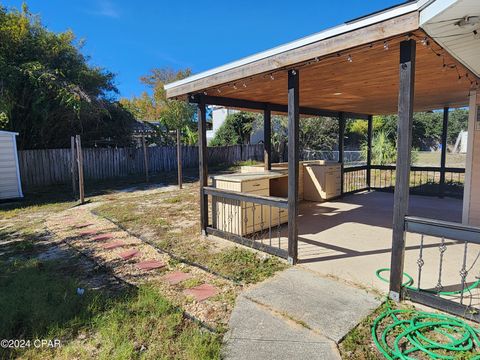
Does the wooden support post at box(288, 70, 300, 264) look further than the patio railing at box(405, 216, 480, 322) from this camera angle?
Yes

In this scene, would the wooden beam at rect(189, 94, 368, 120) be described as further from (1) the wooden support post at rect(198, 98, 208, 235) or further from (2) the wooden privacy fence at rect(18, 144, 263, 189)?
(2) the wooden privacy fence at rect(18, 144, 263, 189)

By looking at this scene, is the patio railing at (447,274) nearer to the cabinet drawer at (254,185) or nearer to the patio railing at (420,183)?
the cabinet drawer at (254,185)

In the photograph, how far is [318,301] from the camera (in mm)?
2662

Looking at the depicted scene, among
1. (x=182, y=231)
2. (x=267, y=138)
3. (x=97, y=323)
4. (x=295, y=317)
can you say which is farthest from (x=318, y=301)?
(x=267, y=138)

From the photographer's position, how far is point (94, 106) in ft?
36.4

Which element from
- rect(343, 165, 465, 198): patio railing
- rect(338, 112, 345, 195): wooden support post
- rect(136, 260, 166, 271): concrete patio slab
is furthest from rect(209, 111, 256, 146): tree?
rect(136, 260, 166, 271): concrete patio slab

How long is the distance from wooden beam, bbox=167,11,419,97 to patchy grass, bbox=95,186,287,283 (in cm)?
232

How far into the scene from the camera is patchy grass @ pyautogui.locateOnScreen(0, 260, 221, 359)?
207 centimetres

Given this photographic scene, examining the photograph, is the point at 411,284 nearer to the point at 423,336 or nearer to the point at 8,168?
the point at 423,336

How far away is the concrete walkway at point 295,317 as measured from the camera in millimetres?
2051

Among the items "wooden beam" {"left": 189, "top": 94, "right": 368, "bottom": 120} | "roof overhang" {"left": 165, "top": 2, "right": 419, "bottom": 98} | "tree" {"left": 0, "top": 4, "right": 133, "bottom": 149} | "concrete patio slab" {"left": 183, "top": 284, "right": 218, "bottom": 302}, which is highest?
"tree" {"left": 0, "top": 4, "right": 133, "bottom": 149}

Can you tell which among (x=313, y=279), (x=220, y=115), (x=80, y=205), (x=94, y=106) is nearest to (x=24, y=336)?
(x=313, y=279)

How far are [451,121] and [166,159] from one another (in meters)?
25.1

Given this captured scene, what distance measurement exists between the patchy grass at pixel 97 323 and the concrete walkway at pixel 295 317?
10.6 inches
